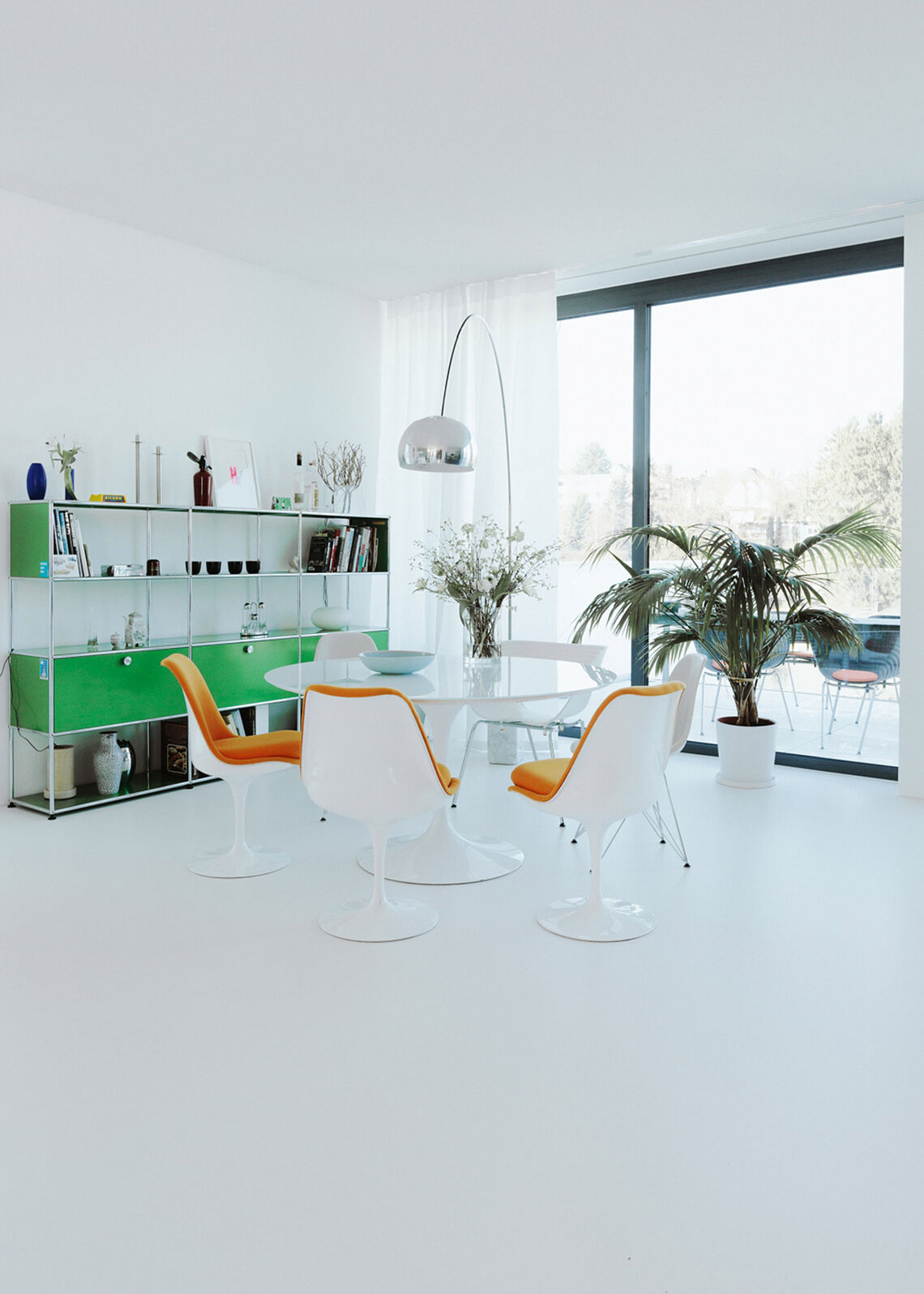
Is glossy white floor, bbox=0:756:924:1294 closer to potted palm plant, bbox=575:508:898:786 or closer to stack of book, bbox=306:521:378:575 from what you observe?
potted palm plant, bbox=575:508:898:786

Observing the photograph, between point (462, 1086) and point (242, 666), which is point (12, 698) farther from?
point (462, 1086)

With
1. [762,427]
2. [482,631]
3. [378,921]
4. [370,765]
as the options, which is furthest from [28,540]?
[762,427]

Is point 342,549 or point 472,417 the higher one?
point 472,417

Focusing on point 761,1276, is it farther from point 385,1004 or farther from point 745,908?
point 745,908

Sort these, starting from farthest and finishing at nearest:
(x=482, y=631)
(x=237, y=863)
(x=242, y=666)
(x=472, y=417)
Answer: (x=472, y=417) < (x=242, y=666) < (x=482, y=631) < (x=237, y=863)

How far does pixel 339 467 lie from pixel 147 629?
5.80ft

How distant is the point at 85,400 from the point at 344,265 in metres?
1.80

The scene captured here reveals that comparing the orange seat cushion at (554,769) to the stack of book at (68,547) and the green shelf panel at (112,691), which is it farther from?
the stack of book at (68,547)

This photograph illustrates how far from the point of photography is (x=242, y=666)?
5.45m

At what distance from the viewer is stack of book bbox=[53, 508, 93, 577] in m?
4.59

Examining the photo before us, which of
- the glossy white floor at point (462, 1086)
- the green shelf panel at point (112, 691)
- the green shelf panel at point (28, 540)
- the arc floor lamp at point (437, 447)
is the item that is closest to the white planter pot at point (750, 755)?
the glossy white floor at point (462, 1086)

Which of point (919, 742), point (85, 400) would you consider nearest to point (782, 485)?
point (919, 742)

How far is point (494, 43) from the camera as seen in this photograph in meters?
3.27

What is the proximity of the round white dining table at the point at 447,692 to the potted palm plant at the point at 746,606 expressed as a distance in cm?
132
